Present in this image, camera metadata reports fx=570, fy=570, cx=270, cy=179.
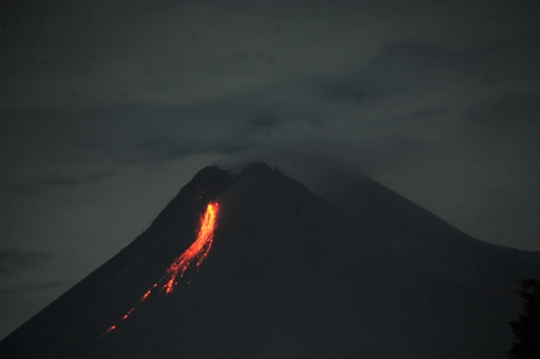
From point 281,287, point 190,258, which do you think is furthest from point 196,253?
point 281,287

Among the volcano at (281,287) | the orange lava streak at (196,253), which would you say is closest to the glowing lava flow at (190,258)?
the orange lava streak at (196,253)

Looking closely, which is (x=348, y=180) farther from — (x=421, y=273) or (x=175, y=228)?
(x=175, y=228)

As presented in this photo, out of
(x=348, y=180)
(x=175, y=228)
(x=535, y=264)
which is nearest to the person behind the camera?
(x=175, y=228)

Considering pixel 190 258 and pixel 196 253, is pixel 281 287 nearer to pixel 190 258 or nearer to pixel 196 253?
pixel 196 253

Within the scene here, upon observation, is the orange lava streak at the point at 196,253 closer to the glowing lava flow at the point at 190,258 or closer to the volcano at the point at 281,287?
the glowing lava flow at the point at 190,258

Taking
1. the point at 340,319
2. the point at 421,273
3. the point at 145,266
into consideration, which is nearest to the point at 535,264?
the point at 421,273

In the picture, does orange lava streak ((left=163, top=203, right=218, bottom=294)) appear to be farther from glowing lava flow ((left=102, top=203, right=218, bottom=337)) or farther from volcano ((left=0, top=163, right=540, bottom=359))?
volcano ((left=0, top=163, right=540, bottom=359))

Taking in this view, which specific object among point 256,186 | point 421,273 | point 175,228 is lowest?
point 421,273

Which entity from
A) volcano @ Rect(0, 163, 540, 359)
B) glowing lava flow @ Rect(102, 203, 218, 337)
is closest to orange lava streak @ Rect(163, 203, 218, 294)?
glowing lava flow @ Rect(102, 203, 218, 337)
